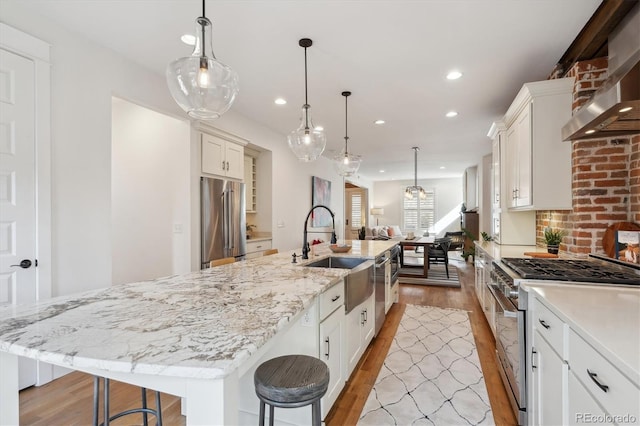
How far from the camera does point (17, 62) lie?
6.87ft

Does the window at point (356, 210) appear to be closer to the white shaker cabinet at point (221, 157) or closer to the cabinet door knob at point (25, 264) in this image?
the white shaker cabinet at point (221, 157)

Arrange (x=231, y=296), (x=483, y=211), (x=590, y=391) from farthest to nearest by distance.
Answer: (x=483, y=211) < (x=231, y=296) < (x=590, y=391)

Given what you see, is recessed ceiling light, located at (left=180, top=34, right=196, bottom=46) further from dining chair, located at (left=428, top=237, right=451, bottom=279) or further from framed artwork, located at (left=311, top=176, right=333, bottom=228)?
dining chair, located at (left=428, top=237, right=451, bottom=279)

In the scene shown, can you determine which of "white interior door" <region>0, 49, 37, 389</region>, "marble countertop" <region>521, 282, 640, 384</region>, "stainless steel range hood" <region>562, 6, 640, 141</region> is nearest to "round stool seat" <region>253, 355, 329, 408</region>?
"marble countertop" <region>521, 282, 640, 384</region>

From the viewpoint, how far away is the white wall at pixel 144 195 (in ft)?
11.8

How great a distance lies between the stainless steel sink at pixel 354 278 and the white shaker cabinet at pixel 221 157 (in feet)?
6.27

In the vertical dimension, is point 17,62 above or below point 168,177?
above

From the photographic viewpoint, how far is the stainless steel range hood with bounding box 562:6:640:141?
1328 millimetres

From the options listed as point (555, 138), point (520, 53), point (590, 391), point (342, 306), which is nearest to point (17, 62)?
point (342, 306)

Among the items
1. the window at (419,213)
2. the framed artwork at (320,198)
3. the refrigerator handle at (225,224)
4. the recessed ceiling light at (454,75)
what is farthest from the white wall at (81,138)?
the window at (419,213)

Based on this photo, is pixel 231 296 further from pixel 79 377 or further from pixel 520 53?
pixel 520 53

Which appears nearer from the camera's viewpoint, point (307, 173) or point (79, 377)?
point (79, 377)

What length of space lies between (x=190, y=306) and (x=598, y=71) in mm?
3325

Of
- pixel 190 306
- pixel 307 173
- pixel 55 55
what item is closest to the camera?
pixel 190 306
